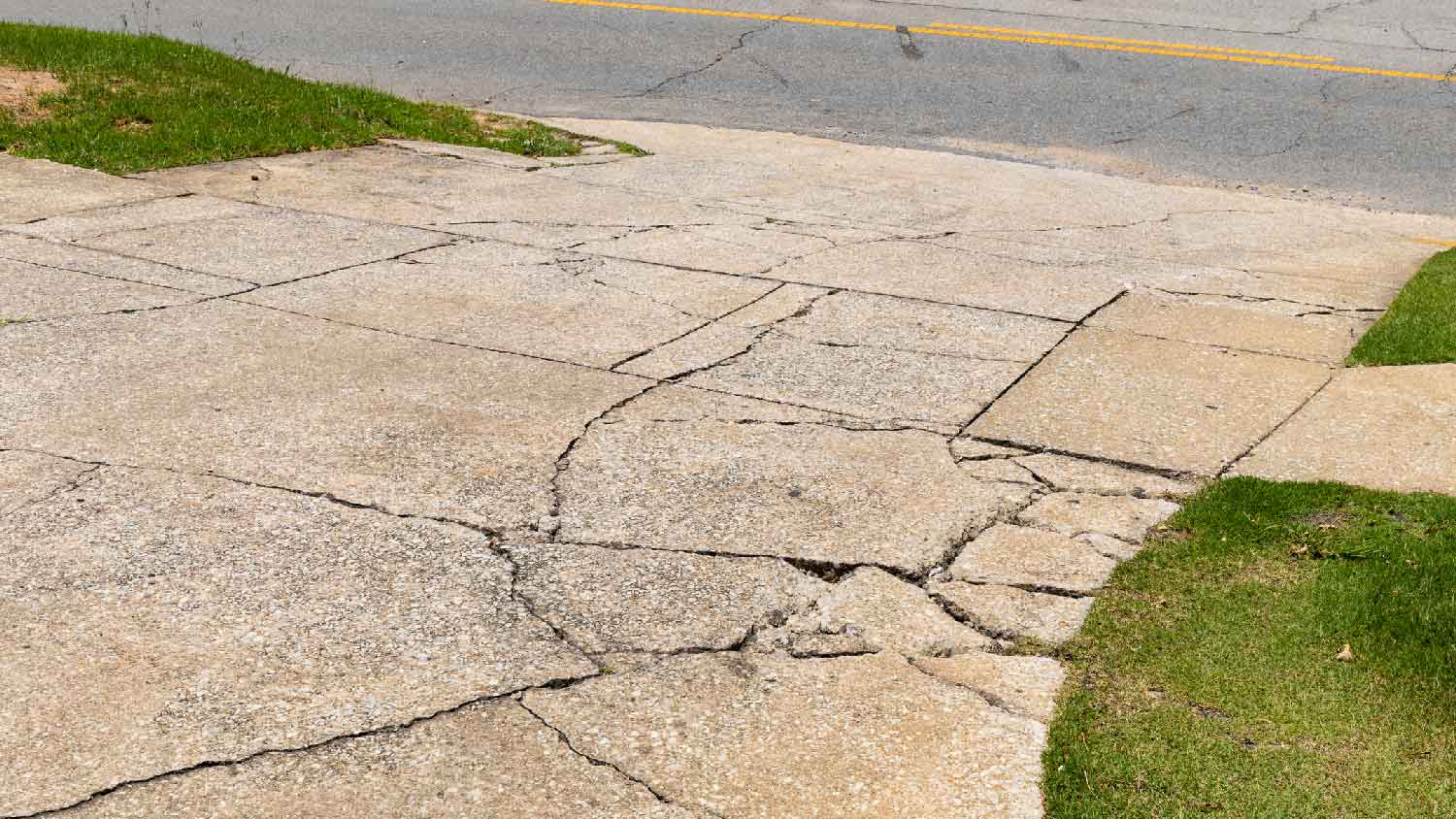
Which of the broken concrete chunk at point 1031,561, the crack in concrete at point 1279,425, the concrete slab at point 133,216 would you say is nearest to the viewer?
the broken concrete chunk at point 1031,561

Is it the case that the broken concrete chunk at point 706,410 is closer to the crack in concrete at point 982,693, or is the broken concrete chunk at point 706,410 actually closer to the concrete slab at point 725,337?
the concrete slab at point 725,337

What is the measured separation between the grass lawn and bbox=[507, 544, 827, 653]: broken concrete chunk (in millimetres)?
5846

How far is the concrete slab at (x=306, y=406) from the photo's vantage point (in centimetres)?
475

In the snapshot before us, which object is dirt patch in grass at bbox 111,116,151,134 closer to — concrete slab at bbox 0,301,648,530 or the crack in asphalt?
concrete slab at bbox 0,301,648,530

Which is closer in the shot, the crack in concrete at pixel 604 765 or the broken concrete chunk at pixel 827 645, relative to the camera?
the crack in concrete at pixel 604 765

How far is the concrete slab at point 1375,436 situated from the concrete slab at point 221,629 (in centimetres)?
278

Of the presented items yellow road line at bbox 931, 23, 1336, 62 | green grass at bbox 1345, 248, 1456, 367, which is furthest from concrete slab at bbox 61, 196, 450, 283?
yellow road line at bbox 931, 23, 1336, 62

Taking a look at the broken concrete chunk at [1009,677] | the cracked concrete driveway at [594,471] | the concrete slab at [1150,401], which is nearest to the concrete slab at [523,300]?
the cracked concrete driveway at [594,471]

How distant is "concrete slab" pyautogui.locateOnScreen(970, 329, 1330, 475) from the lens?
17.3 ft

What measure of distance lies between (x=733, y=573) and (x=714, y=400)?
145cm

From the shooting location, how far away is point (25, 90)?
386 inches

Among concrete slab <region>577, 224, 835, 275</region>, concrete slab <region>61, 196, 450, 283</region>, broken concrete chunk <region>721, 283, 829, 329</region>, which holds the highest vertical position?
concrete slab <region>577, 224, 835, 275</region>

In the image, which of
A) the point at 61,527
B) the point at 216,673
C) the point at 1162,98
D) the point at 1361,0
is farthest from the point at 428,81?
the point at 1361,0

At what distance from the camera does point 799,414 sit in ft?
18.1
